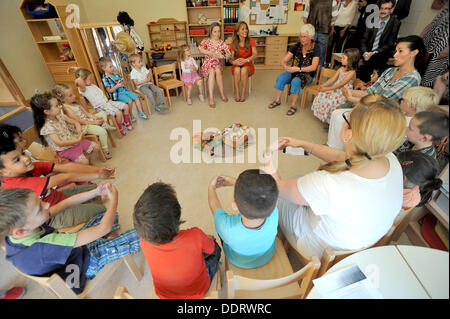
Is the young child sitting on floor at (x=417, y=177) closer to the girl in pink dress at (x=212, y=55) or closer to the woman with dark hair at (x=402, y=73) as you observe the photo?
the woman with dark hair at (x=402, y=73)

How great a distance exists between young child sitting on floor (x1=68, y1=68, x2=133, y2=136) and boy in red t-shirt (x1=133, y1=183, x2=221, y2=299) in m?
2.11

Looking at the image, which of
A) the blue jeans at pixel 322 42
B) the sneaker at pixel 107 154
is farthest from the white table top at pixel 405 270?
the blue jeans at pixel 322 42

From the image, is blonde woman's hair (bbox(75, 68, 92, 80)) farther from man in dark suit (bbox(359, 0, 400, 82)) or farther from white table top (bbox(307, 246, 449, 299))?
man in dark suit (bbox(359, 0, 400, 82))

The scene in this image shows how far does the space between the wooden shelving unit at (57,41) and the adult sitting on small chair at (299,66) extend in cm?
293

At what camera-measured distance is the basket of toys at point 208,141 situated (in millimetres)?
2357

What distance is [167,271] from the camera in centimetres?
90

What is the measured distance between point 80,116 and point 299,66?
8.94 feet

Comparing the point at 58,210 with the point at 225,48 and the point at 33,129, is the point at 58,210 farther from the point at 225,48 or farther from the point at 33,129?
the point at 225,48

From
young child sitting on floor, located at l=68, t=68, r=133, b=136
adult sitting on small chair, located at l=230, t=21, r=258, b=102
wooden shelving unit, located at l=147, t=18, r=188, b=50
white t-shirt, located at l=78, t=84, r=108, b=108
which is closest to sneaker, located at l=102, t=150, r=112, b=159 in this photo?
young child sitting on floor, located at l=68, t=68, r=133, b=136

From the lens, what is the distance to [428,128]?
0.60m

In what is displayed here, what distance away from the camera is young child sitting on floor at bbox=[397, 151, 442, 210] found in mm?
724
